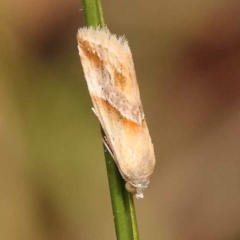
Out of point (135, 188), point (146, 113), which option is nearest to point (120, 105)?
point (135, 188)

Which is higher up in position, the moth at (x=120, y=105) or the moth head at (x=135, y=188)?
the moth at (x=120, y=105)

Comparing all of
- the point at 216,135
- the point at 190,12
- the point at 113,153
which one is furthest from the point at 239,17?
the point at 113,153

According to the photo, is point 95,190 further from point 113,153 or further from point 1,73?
point 113,153

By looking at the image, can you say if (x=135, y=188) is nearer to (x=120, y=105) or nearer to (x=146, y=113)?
(x=120, y=105)

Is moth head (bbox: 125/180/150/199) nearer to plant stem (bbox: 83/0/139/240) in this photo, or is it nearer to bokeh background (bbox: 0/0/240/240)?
plant stem (bbox: 83/0/139/240)

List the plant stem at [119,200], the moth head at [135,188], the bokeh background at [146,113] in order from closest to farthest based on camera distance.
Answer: the plant stem at [119,200] → the moth head at [135,188] → the bokeh background at [146,113]

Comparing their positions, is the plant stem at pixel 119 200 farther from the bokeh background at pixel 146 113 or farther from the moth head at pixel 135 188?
the bokeh background at pixel 146 113

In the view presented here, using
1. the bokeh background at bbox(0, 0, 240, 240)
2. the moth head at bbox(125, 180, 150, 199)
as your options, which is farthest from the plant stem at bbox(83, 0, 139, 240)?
the bokeh background at bbox(0, 0, 240, 240)

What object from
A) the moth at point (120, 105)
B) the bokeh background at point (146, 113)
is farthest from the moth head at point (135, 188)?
the bokeh background at point (146, 113)
